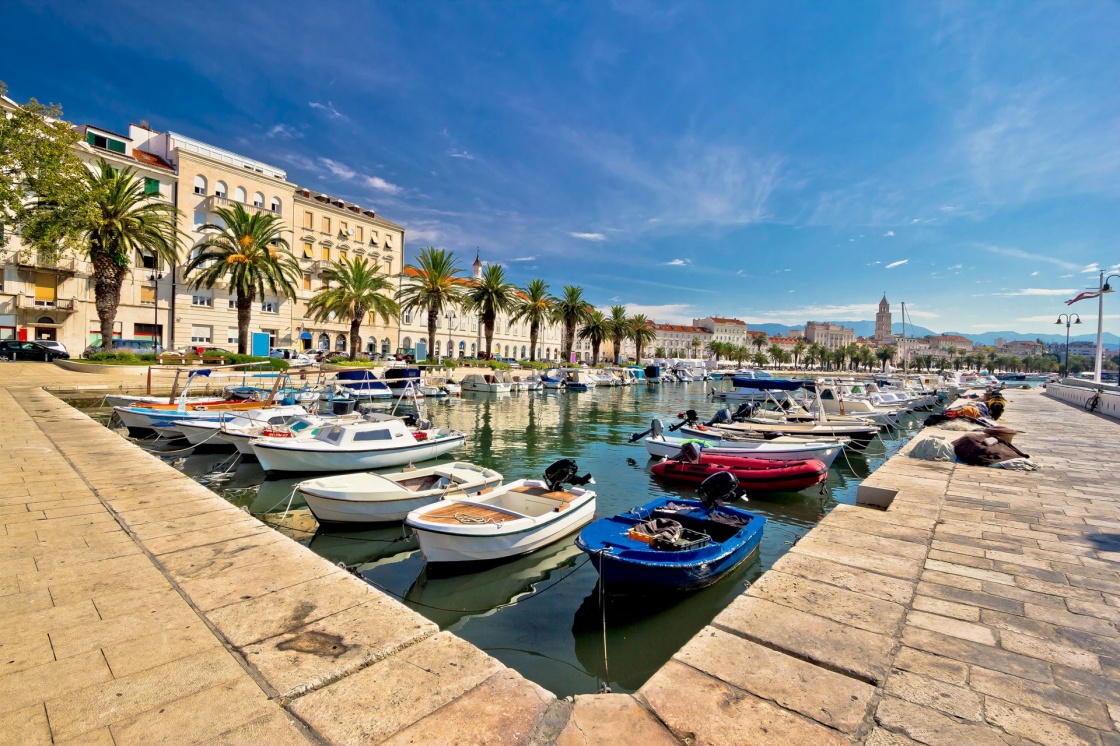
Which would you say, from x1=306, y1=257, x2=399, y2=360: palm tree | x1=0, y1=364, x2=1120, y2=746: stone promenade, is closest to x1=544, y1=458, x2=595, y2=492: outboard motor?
x1=0, y1=364, x2=1120, y2=746: stone promenade

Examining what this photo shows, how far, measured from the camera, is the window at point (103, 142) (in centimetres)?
4550

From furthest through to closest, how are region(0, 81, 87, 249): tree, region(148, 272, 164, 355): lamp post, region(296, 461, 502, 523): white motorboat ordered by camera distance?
region(148, 272, 164, 355): lamp post
region(0, 81, 87, 249): tree
region(296, 461, 502, 523): white motorboat

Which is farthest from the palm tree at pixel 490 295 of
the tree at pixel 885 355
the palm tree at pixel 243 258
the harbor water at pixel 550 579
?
the tree at pixel 885 355

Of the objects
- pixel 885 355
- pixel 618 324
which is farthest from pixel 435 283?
pixel 885 355

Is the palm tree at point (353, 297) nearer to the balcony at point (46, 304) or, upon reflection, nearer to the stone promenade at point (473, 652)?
the balcony at point (46, 304)

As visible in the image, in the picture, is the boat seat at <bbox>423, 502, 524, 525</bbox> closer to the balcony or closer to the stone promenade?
the stone promenade

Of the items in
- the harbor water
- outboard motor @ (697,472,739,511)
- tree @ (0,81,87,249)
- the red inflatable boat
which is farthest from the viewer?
tree @ (0,81,87,249)

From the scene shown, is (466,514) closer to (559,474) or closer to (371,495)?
(559,474)

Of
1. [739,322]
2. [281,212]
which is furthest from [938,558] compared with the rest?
[739,322]

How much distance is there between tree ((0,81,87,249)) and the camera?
16.7 m

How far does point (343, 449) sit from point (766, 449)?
1387cm

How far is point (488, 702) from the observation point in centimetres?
351

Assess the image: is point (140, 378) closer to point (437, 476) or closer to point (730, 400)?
point (437, 476)

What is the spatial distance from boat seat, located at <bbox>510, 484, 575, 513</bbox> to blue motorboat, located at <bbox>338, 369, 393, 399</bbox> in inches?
817
